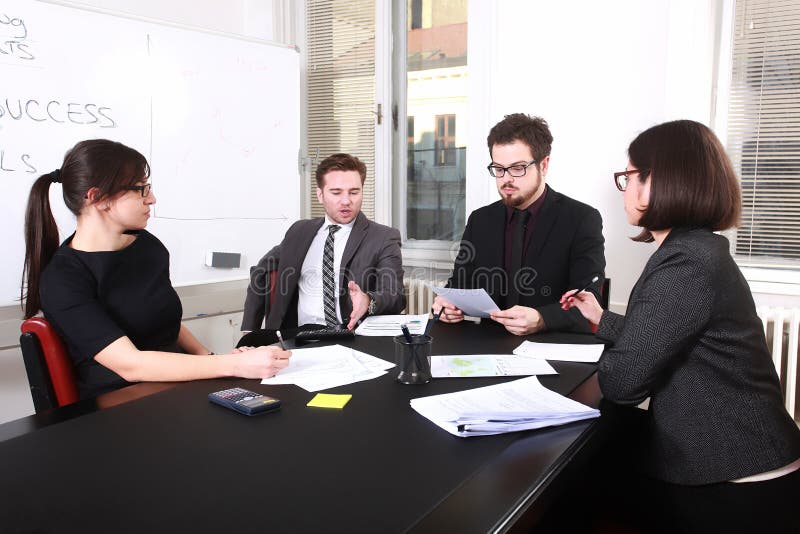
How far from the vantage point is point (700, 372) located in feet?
4.10

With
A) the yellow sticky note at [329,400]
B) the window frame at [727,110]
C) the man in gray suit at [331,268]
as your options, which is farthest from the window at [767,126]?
the yellow sticky note at [329,400]

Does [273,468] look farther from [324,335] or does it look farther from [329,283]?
[329,283]

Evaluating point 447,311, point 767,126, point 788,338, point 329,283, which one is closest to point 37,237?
point 329,283

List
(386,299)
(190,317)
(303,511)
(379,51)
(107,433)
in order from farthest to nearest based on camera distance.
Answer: (379,51) < (190,317) < (386,299) < (107,433) < (303,511)

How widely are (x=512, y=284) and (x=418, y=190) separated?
1.46 meters

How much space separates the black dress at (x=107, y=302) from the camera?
1430 millimetres

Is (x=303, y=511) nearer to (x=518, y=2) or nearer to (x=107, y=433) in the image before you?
(x=107, y=433)

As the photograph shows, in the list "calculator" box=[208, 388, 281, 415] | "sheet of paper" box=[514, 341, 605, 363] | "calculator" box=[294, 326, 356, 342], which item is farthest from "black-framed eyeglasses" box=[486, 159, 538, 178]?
"calculator" box=[208, 388, 281, 415]

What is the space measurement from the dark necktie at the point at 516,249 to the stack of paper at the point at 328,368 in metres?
0.94

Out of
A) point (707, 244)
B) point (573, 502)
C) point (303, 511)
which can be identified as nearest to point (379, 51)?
point (707, 244)

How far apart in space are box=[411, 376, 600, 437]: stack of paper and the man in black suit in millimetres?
980

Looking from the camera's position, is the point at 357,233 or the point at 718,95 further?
the point at 718,95

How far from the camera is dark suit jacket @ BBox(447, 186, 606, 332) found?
7.38ft

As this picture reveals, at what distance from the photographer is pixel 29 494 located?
0.82 meters
